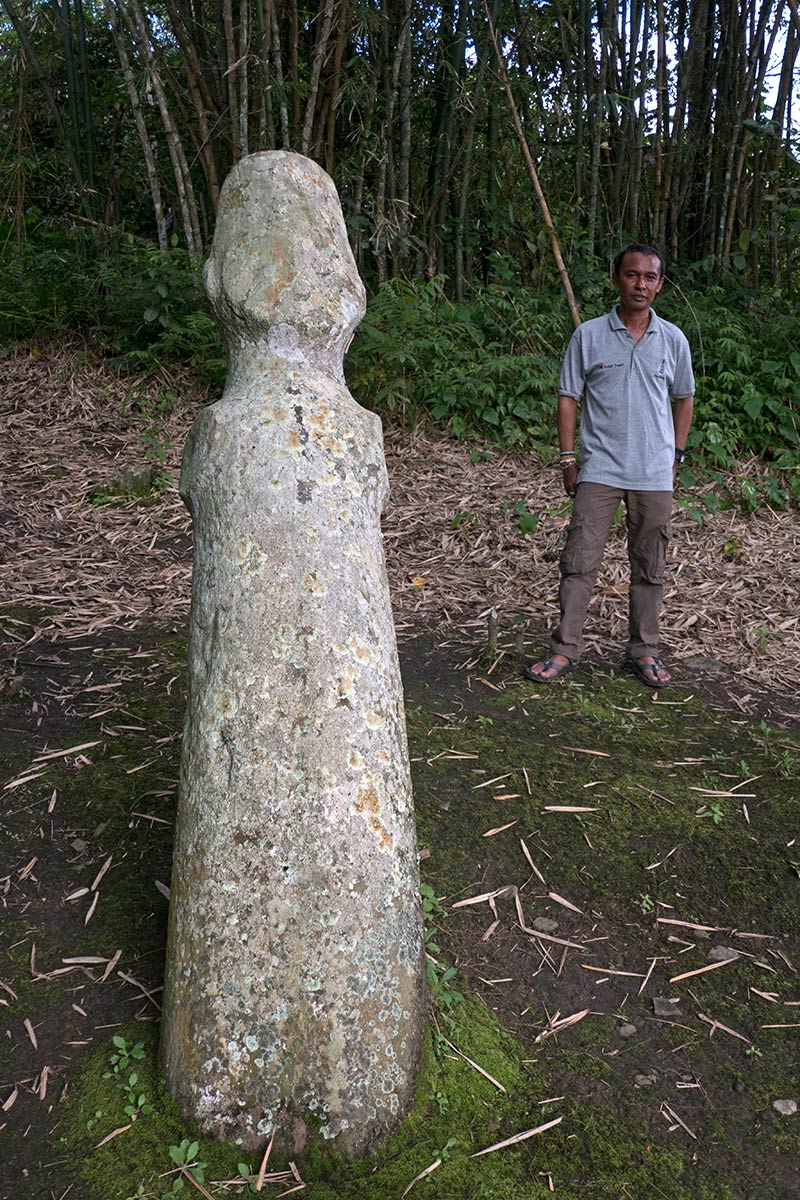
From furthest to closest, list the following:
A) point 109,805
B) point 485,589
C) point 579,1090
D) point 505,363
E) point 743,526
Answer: point 505,363 < point 743,526 < point 485,589 < point 109,805 < point 579,1090

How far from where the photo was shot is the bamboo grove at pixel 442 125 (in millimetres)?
6223

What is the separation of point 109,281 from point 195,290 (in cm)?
61

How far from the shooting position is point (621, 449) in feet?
12.7

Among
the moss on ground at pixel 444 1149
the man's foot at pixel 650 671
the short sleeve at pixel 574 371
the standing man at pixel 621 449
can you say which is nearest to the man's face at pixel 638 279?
the standing man at pixel 621 449

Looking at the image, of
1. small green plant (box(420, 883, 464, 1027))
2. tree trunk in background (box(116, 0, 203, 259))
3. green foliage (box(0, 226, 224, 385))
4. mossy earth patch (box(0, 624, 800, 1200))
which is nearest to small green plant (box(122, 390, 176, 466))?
green foliage (box(0, 226, 224, 385))

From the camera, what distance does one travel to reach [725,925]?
2564mm

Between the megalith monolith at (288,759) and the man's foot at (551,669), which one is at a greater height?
the megalith monolith at (288,759)

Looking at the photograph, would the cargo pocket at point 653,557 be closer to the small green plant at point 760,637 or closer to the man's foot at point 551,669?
the man's foot at point 551,669

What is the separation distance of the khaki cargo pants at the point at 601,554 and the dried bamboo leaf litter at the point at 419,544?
0.90 ft

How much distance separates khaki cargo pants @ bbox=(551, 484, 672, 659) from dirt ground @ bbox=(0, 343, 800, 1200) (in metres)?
0.20

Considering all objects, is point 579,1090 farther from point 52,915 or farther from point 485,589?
point 485,589

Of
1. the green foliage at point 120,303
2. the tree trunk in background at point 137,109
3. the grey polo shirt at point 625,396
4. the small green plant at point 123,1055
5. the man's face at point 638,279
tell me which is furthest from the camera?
the green foliage at point 120,303

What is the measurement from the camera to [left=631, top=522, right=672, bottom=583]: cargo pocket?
3.98 m

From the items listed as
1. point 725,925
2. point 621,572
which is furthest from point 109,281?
point 725,925
